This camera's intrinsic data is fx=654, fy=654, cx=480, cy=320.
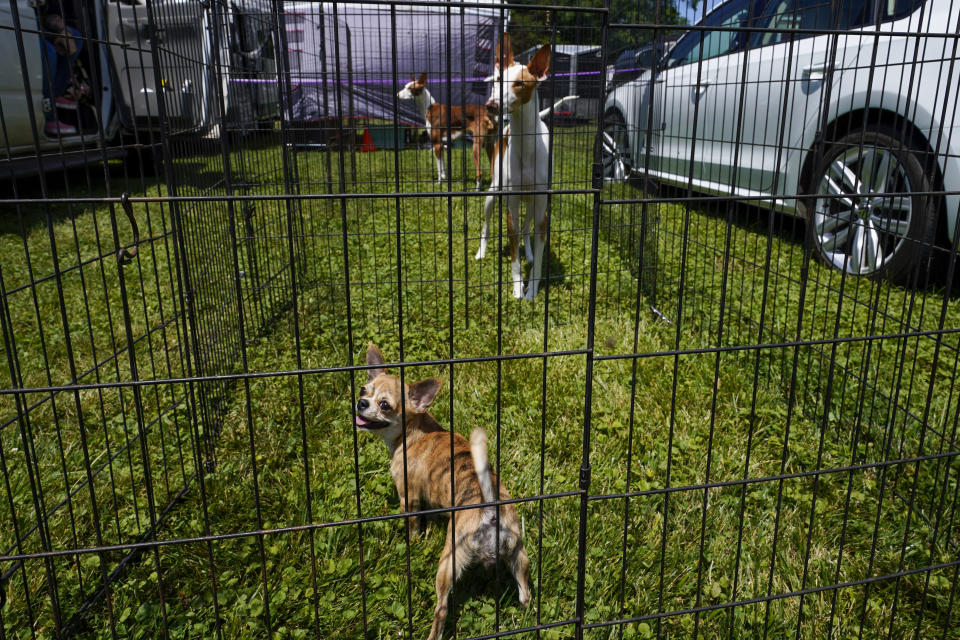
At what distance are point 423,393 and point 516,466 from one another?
57 centimetres

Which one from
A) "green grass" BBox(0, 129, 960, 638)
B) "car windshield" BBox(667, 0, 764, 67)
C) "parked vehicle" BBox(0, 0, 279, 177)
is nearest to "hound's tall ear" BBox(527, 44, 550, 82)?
"car windshield" BBox(667, 0, 764, 67)

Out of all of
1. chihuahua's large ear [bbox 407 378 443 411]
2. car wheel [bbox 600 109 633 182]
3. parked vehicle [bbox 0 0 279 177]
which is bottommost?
chihuahua's large ear [bbox 407 378 443 411]

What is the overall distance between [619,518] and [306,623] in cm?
112

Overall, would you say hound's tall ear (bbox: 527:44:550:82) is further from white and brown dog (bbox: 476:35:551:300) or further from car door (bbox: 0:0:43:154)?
car door (bbox: 0:0:43:154)

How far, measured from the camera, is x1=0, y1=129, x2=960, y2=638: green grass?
1.96m

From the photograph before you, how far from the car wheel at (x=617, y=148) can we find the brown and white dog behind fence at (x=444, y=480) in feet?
6.64

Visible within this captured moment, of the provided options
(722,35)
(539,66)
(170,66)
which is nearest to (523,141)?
(539,66)

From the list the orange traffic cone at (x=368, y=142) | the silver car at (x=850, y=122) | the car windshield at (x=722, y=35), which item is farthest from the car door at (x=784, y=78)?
the orange traffic cone at (x=368, y=142)

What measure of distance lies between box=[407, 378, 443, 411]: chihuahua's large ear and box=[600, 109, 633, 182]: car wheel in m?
1.99

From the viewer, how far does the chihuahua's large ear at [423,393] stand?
2.35 m

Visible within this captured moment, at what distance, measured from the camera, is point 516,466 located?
2.68m

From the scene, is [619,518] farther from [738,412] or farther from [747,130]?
[747,130]

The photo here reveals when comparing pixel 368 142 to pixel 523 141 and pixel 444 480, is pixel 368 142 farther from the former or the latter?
pixel 444 480

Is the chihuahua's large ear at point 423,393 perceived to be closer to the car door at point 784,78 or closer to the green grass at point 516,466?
the green grass at point 516,466
